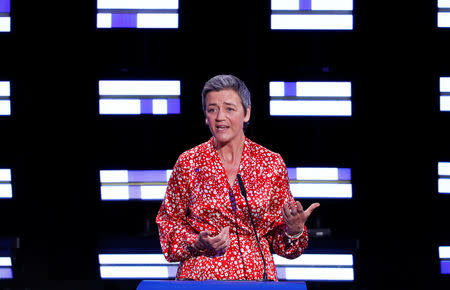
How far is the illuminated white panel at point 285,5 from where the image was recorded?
4.03 m

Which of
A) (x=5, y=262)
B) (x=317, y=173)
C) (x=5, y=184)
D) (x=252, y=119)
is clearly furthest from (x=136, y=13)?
(x=5, y=262)

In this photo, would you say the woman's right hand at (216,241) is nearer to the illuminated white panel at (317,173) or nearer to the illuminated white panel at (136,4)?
the illuminated white panel at (317,173)

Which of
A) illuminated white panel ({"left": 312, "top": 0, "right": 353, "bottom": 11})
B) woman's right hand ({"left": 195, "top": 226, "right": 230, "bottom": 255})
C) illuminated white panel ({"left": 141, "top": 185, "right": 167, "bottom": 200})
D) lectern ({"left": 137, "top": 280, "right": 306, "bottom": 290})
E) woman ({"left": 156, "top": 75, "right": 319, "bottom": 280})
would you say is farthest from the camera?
illuminated white panel ({"left": 141, "top": 185, "right": 167, "bottom": 200})

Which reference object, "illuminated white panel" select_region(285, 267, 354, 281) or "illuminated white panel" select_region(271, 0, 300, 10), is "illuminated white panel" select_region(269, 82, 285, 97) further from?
"illuminated white panel" select_region(285, 267, 354, 281)

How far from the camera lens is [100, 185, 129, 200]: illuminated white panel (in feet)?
14.0

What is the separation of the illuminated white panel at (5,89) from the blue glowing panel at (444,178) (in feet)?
9.98

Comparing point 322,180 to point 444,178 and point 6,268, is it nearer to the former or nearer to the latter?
point 444,178

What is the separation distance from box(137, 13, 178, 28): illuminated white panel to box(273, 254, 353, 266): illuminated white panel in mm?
1781

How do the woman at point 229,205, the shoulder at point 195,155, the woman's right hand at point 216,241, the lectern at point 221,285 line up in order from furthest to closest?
the shoulder at point 195,155 < the woman at point 229,205 < the woman's right hand at point 216,241 < the lectern at point 221,285

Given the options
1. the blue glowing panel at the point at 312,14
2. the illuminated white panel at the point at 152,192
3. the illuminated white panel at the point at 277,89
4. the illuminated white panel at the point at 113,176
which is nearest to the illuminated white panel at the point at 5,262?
the illuminated white panel at the point at 113,176

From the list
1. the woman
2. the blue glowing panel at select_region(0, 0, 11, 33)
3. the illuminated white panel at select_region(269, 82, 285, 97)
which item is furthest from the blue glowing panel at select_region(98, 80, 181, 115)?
the woman

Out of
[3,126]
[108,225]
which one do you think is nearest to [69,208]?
[108,225]

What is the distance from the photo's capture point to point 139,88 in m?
4.16

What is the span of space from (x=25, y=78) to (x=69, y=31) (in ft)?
1.51
